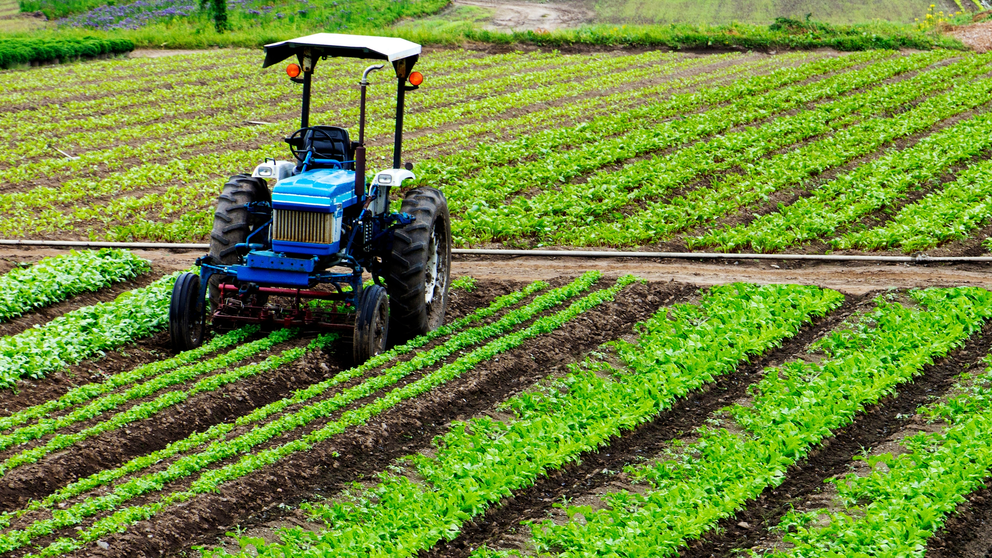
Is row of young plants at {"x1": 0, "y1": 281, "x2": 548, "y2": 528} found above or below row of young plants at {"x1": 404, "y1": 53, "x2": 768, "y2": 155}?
below

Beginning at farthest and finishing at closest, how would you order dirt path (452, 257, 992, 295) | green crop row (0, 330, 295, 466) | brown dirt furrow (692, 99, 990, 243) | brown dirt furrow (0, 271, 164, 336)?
1. brown dirt furrow (692, 99, 990, 243)
2. dirt path (452, 257, 992, 295)
3. brown dirt furrow (0, 271, 164, 336)
4. green crop row (0, 330, 295, 466)

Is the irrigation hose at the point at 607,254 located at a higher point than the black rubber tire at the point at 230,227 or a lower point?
lower

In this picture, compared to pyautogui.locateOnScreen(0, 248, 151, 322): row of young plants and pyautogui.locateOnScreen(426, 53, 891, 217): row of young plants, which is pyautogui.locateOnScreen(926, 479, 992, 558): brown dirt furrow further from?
pyautogui.locateOnScreen(426, 53, 891, 217): row of young plants

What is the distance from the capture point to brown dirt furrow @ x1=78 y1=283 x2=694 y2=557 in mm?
6156

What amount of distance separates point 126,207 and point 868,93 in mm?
15985

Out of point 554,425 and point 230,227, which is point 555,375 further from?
point 230,227

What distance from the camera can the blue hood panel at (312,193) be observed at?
916 cm

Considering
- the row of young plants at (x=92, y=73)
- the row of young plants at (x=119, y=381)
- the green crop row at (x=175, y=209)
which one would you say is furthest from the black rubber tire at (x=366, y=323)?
the row of young plants at (x=92, y=73)

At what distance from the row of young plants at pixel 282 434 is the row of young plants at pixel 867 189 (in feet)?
13.0

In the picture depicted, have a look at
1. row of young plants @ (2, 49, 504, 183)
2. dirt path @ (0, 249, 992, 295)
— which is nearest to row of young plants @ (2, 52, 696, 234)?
row of young plants @ (2, 49, 504, 183)

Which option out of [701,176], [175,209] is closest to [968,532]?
[701,176]

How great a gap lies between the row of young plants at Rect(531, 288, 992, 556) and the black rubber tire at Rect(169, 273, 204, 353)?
4153mm

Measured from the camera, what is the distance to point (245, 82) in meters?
26.9

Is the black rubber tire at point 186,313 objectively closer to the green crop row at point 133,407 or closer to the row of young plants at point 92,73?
the green crop row at point 133,407
